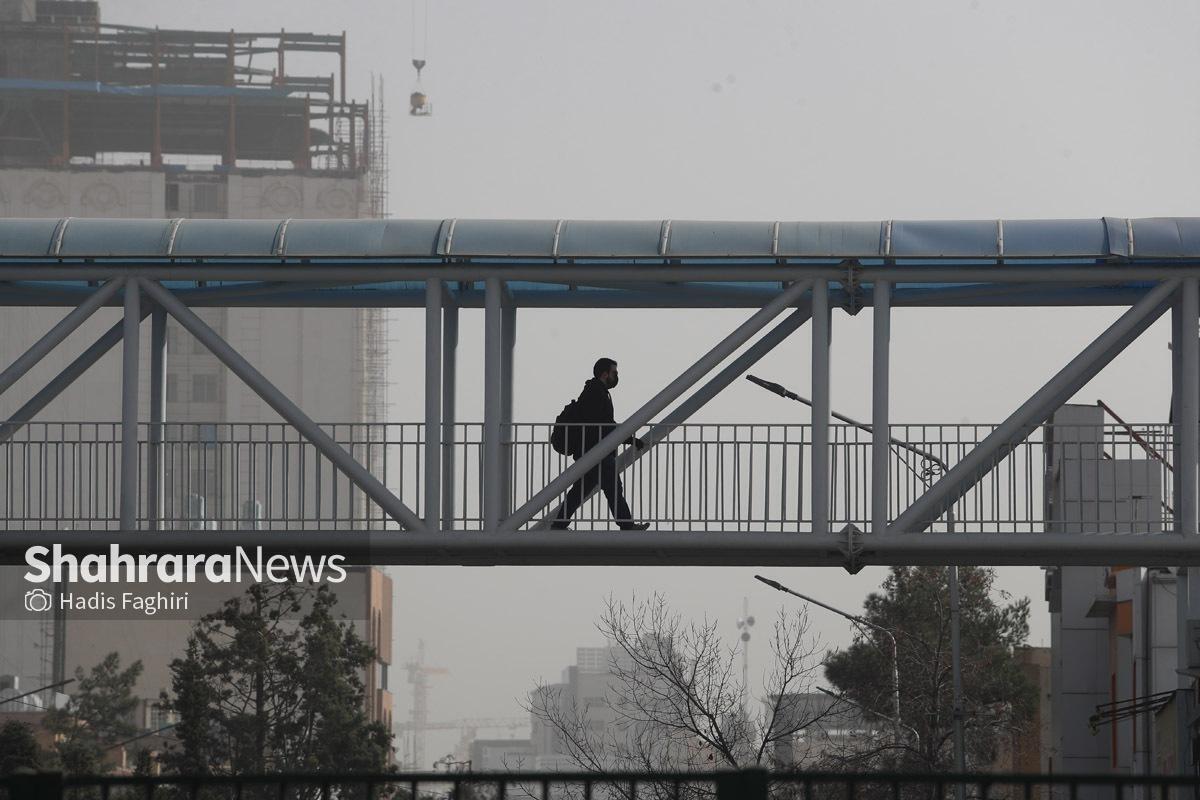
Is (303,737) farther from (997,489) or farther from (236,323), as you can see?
(236,323)

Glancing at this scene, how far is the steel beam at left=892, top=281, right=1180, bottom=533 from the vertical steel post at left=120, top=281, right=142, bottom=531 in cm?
724

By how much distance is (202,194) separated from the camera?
137750 mm

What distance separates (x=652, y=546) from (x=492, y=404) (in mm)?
2101

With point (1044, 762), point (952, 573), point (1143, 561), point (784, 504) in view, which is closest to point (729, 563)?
point (784, 504)

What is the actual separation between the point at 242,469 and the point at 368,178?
31.9 meters

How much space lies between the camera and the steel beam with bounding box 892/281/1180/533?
1927cm

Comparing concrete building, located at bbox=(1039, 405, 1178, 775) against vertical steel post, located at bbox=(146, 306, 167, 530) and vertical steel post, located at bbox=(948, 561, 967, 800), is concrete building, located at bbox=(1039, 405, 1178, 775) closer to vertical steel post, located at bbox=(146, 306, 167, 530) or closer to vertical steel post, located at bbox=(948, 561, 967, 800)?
vertical steel post, located at bbox=(948, 561, 967, 800)

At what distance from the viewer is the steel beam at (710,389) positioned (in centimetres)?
2025

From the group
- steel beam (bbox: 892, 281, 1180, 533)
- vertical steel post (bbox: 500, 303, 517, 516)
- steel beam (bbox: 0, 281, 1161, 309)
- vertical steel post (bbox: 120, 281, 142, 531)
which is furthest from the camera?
steel beam (bbox: 0, 281, 1161, 309)

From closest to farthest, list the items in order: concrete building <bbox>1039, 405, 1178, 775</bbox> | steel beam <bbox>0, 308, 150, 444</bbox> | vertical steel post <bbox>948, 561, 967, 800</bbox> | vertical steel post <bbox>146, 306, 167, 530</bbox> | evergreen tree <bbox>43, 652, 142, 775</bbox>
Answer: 1. vertical steel post <bbox>146, 306, 167, 530</bbox>
2. steel beam <bbox>0, 308, 150, 444</bbox>
3. vertical steel post <bbox>948, 561, 967, 800</bbox>
4. concrete building <bbox>1039, 405, 1178, 775</bbox>
5. evergreen tree <bbox>43, 652, 142, 775</bbox>

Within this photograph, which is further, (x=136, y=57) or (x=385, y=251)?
(x=136, y=57)

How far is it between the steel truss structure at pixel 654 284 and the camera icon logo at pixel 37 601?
340ft

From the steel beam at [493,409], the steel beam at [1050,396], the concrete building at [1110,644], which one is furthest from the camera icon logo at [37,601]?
the steel beam at [1050,396]

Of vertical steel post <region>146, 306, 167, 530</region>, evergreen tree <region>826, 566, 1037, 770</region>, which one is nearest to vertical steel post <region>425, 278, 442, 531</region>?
vertical steel post <region>146, 306, 167, 530</region>
